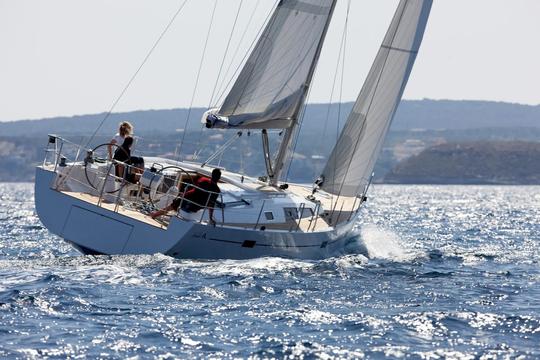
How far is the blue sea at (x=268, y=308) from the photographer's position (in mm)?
9383

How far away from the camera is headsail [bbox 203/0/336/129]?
16281mm

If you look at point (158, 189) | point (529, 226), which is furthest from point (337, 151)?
point (529, 226)

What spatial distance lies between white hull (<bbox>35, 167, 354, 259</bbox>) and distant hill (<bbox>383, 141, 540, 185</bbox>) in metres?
103

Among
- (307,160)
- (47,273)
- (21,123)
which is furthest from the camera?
(21,123)

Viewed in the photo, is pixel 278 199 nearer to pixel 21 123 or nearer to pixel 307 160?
pixel 307 160

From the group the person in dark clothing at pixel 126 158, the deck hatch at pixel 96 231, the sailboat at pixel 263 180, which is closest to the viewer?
the deck hatch at pixel 96 231

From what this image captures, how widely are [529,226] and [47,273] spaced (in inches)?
806

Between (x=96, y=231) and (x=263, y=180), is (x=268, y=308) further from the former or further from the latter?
(x=263, y=180)

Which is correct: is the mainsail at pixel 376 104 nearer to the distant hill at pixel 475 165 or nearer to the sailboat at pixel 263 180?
the sailboat at pixel 263 180

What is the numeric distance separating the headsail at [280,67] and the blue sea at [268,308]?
8.50 ft

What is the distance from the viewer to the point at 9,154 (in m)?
126

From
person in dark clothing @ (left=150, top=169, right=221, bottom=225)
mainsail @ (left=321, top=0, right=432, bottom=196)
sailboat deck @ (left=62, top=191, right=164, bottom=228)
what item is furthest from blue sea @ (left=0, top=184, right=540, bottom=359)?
mainsail @ (left=321, top=0, right=432, bottom=196)

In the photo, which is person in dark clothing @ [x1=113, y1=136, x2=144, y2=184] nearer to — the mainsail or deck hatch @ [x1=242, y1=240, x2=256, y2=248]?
deck hatch @ [x1=242, y1=240, x2=256, y2=248]

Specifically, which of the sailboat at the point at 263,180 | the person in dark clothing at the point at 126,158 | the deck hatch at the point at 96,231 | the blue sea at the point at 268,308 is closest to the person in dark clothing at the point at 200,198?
the sailboat at the point at 263,180
